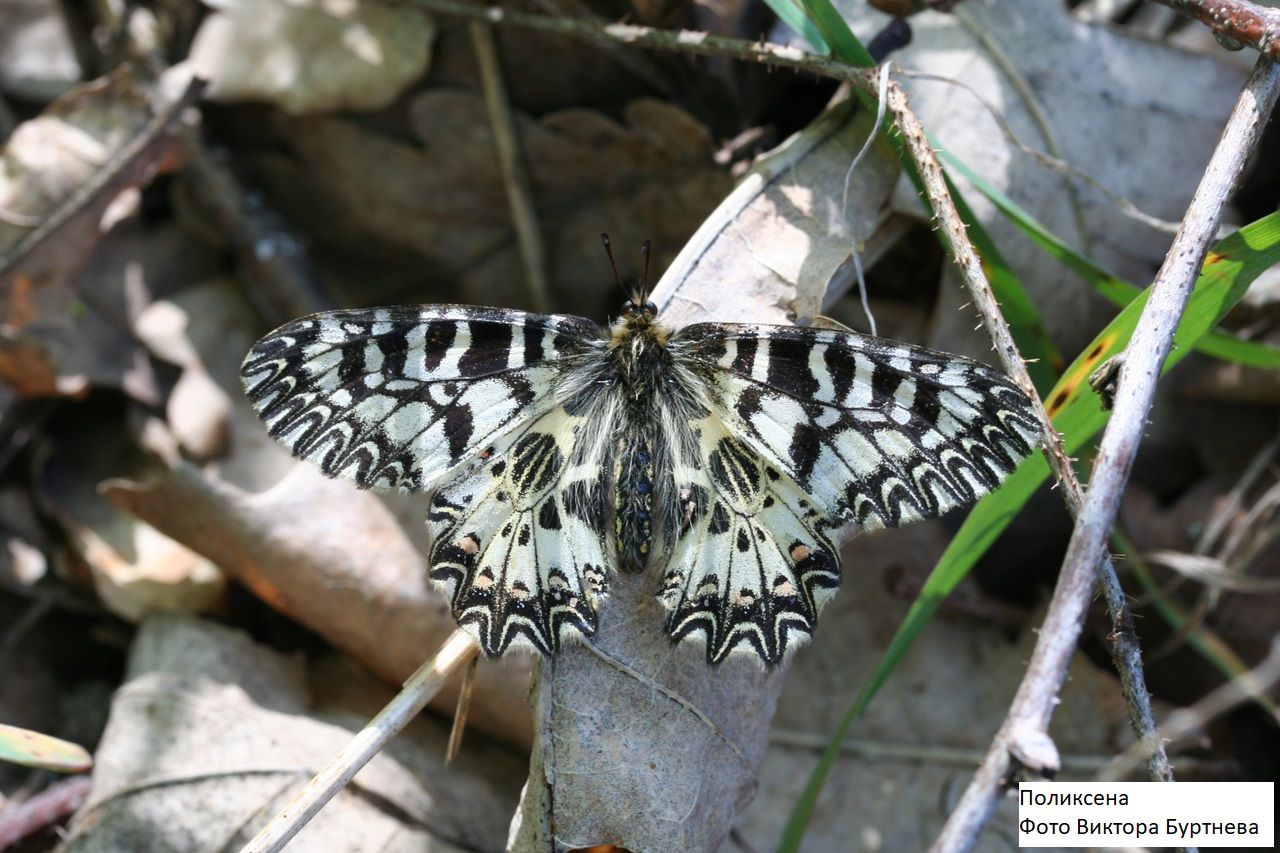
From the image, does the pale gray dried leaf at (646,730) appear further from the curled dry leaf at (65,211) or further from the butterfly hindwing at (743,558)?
the curled dry leaf at (65,211)

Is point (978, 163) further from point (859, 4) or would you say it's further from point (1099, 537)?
point (1099, 537)

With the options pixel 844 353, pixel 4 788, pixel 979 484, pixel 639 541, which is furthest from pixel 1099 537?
pixel 4 788

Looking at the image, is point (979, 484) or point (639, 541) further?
point (639, 541)

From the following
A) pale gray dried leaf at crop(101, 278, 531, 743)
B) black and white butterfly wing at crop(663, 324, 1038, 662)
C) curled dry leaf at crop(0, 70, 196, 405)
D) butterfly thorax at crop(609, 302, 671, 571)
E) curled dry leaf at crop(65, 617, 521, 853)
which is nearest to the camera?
black and white butterfly wing at crop(663, 324, 1038, 662)

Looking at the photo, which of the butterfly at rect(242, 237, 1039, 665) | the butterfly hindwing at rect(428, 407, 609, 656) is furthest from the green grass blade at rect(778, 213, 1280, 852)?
the butterfly hindwing at rect(428, 407, 609, 656)

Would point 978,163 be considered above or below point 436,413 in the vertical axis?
above

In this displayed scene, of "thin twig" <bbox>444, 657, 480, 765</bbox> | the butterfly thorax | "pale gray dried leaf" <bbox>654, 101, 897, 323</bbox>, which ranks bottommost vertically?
"thin twig" <bbox>444, 657, 480, 765</bbox>

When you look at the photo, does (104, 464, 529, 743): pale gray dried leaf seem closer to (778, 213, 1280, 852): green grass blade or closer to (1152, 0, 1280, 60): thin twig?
(778, 213, 1280, 852): green grass blade

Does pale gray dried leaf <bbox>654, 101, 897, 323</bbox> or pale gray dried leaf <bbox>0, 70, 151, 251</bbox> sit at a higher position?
pale gray dried leaf <bbox>0, 70, 151, 251</bbox>
